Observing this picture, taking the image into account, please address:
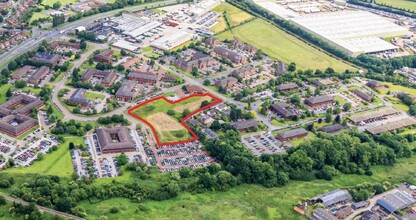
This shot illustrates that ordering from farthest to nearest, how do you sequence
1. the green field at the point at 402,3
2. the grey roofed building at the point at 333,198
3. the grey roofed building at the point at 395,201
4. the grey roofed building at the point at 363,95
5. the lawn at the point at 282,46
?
the green field at the point at 402,3
the lawn at the point at 282,46
the grey roofed building at the point at 363,95
the grey roofed building at the point at 333,198
the grey roofed building at the point at 395,201

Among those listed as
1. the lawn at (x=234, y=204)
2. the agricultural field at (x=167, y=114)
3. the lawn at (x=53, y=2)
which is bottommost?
the agricultural field at (x=167, y=114)

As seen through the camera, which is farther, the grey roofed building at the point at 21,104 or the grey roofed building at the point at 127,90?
the grey roofed building at the point at 127,90

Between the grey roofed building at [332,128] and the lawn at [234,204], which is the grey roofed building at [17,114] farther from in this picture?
the grey roofed building at [332,128]

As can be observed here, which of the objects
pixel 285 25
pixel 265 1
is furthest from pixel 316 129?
pixel 265 1

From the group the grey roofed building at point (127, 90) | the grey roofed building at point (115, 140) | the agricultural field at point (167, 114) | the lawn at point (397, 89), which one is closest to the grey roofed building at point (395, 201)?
the agricultural field at point (167, 114)

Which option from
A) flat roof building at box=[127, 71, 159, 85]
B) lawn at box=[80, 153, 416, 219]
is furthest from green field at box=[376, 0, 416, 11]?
lawn at box=[80, 153, 416, 219]

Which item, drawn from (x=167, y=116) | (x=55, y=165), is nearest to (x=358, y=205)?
(x=167, y=116)

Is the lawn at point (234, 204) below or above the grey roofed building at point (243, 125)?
below
